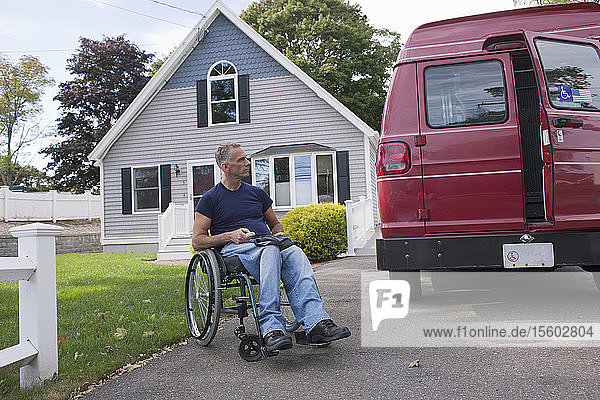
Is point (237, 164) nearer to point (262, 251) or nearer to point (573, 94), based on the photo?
point (262, 251)

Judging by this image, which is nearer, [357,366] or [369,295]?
[357,366]

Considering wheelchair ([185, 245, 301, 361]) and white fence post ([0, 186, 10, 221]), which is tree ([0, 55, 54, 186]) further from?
wheelchair ([185, 245, 301, 361])

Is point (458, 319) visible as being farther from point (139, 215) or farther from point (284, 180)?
point (139, 215)

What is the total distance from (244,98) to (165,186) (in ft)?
11.4

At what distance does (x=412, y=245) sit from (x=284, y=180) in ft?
38.1

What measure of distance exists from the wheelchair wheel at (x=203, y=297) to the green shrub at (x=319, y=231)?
654cm

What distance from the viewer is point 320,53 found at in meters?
31.1

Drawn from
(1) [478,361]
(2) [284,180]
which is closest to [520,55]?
(1) [478,361]

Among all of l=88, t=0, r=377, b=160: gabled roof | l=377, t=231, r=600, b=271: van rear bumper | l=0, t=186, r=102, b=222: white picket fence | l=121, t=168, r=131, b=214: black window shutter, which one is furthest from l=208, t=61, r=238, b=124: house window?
l=377, t=231, r=600, b=271: van rear bumper

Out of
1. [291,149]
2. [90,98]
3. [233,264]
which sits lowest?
[233,264]

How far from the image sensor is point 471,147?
451cm

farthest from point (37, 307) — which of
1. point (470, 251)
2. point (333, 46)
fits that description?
point (333, 46)

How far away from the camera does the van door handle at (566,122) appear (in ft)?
14.3

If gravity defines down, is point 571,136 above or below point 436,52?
below
